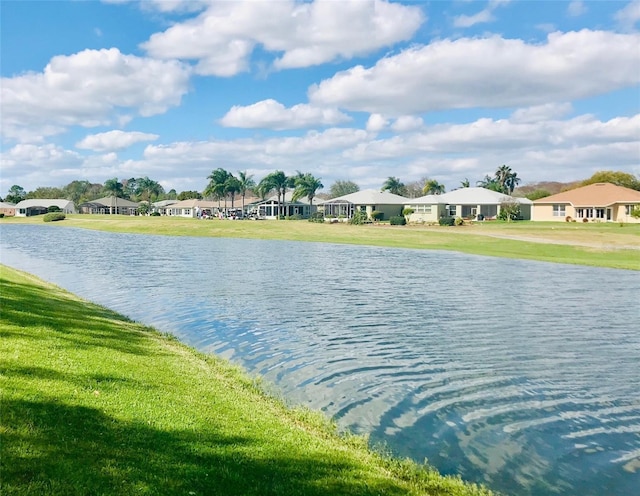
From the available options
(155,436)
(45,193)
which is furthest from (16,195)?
(155,436)

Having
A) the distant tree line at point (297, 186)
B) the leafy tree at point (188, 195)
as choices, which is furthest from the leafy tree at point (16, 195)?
the leafy tree at point (188, 195)

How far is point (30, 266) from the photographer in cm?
3141

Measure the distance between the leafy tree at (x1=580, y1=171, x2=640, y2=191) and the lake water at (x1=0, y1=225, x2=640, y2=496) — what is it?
86.3 m

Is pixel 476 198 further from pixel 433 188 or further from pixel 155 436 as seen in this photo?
pixel 155 436

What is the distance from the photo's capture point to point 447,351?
45.1 ft

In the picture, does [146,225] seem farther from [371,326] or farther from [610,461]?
[610,461]

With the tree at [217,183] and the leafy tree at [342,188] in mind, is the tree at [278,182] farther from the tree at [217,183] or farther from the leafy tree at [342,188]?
the leafy tree at [342,188]

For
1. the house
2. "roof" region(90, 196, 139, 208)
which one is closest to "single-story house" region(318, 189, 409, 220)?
the house

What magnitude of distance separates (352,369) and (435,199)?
271ft

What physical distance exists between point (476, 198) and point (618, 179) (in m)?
35.8

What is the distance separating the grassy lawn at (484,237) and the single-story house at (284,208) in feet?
113

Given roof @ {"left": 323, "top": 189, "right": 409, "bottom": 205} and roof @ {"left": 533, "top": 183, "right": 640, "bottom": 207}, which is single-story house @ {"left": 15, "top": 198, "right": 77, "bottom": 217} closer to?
roof @ {"left": 323, "top": 189, "right": 409, "bottom": 205}

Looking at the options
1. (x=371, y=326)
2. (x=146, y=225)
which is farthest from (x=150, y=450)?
(x=146, y=225)

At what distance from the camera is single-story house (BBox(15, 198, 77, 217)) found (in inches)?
5650
